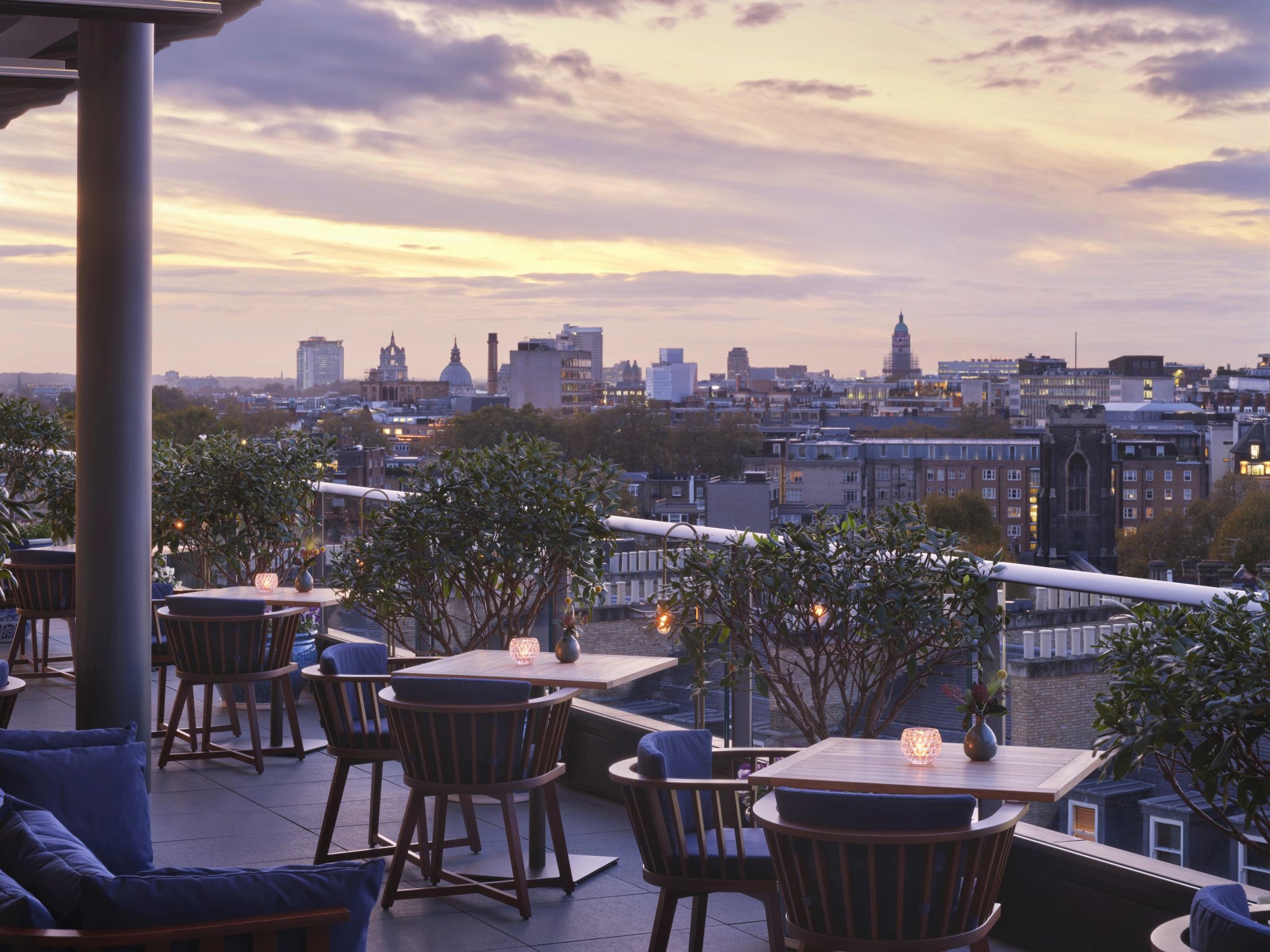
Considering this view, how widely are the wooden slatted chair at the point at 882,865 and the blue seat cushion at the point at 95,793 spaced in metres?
1.43

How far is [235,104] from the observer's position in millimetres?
23594

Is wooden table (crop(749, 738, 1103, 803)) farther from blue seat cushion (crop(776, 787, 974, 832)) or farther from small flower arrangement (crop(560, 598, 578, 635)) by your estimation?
small flower arrangement (crop(560, 598, 578, 635))

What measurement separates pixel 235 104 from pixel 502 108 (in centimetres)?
4189

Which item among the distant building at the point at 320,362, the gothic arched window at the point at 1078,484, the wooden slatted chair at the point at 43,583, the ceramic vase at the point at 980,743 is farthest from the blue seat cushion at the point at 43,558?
the gothic arched window at the point at 1078,484

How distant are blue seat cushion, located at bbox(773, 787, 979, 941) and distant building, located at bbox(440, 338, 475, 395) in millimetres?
68006

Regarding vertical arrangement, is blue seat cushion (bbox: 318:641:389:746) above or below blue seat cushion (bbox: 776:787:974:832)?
below

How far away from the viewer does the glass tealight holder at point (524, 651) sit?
491 centimetres

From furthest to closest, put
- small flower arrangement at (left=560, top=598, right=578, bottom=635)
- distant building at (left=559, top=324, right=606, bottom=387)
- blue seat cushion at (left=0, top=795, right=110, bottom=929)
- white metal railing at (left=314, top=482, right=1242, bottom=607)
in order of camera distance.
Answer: distant building at (left=559, top=324, right=606, bottom=387) < small flower arrangement at (left=560, top=598, right=578, bottom=635) < white metal railing at (left=314, top=482, right=1242, bottom=607) < blue seat cushion at (left=0, top=795, right=110, bottom=929)

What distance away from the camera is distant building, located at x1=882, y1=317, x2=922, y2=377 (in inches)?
3236

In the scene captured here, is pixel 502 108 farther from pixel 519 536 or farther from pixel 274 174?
pixel 519 536

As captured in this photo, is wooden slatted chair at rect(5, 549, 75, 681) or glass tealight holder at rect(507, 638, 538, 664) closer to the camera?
glass tealight holder at rect(507, 638, 538, 664)

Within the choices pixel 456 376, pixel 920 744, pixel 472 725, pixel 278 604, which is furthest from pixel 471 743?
pixel 456 376

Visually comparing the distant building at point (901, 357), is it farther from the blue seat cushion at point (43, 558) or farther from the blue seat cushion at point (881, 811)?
the blue seat cushion at point (881, 811)

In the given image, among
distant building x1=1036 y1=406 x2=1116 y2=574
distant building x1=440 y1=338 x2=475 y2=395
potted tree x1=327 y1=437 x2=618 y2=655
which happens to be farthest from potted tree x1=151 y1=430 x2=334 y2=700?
distant building x1=440 y1=338 x2=475 y2=395
